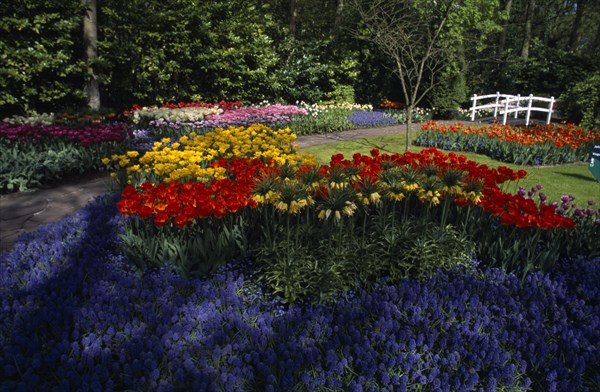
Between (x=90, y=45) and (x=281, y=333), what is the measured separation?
38.5ft

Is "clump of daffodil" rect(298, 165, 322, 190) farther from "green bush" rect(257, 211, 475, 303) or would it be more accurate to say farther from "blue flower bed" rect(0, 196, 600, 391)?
"blue flower bed" rect(0, 196, 600, 391)

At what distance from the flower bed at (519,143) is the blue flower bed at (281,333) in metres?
6.22

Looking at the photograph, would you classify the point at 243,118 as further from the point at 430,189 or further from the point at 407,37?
the point at 430,189

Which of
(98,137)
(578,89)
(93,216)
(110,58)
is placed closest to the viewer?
(93,216)

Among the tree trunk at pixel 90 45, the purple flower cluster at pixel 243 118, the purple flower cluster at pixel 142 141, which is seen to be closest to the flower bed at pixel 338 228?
the purple flower cluster at pixel 142 141

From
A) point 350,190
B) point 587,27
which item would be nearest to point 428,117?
point 350,190

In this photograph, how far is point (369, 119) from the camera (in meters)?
15.4

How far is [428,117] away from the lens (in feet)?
57.6

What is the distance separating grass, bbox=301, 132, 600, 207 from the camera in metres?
6.90

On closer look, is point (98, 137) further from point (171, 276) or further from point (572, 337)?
point (572, 337)

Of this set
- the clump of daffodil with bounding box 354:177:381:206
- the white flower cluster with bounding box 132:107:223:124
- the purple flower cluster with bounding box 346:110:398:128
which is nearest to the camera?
the clump of daffodil with bounding box 354:177:381:206

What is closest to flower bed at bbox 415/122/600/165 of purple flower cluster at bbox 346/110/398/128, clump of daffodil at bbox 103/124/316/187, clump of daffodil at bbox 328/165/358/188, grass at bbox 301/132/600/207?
grass at bbox 301/132/600/207

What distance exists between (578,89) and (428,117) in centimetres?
548

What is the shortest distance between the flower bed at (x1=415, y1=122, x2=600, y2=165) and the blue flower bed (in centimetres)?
622
